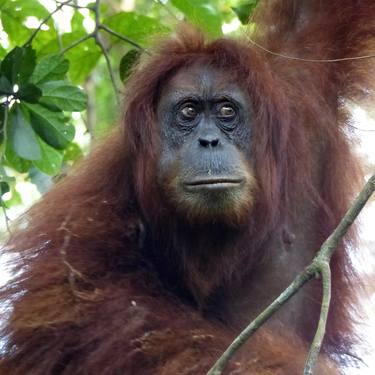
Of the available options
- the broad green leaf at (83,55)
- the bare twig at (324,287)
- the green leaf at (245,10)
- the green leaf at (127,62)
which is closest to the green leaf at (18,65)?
the green leaf at (127,62)

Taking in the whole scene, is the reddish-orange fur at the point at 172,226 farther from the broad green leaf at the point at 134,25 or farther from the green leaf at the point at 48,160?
the broad green leaf at the point at 134,25

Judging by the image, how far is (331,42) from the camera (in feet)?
15.4

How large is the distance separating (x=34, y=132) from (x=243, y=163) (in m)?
1.13

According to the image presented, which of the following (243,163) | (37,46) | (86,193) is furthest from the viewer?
(37,46)

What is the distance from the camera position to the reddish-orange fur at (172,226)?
13.1 feet

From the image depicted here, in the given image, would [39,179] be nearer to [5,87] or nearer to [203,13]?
[5,87]

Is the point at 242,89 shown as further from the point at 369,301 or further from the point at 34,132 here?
the point at 369,301

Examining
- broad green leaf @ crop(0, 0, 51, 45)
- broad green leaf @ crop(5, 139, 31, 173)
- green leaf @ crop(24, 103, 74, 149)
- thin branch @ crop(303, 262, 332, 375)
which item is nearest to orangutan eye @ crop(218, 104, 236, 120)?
green leaf @ crop(24, 103, 74, 149)

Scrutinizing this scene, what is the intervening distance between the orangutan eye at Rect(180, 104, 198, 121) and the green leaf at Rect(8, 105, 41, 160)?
2.46 feet

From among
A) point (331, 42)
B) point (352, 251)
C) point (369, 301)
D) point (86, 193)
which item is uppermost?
point (331, 42)

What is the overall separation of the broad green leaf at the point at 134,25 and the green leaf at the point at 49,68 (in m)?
0.76

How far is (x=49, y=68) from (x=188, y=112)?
0.78 meters

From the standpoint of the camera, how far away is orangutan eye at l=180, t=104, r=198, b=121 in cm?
436

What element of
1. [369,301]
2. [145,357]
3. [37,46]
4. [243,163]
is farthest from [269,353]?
[37,46]
